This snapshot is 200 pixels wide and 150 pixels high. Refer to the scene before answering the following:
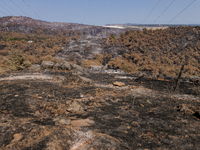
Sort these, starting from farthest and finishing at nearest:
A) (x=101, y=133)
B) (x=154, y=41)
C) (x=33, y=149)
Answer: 1. (x=154, y=41)
2. (x=101, y=133)
3. (x=33, y=149)

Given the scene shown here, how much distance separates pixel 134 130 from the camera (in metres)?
3.75

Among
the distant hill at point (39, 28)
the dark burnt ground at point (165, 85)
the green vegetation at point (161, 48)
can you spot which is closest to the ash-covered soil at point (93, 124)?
the dark burnt ground at point (165, 85)

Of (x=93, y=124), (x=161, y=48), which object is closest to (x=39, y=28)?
(x=161, y=48)

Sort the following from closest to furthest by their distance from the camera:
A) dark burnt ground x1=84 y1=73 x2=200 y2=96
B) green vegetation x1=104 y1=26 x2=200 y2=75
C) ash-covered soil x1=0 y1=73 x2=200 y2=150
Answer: ash-covered soil x1=0 y1=73 x2=200 y2=150 → dark burnt ground x1=84 y1=73 x2=200 y2=96 → green vegetation x1=104 y1=26 x2=200 y2=75

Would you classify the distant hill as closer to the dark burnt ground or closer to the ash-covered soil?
the dark burnt ground

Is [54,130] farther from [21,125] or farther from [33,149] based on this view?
[21,125]

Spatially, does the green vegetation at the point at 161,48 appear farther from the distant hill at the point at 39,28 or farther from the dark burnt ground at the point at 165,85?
the distant hill at the point at 39,28

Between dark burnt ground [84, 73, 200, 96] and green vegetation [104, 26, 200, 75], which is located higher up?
green vegetation [104, 26, 200, 75]

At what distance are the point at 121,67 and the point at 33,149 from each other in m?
19.0

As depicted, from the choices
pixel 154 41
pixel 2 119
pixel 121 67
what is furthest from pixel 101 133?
pixel 154 41

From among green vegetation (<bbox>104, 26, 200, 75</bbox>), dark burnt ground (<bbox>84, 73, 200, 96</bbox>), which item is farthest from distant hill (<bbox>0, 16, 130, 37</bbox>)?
Result: dark burnt ground (<bbox>84, 73, 200, 96</bbox>)

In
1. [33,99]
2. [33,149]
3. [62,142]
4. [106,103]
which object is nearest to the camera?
[33,149]

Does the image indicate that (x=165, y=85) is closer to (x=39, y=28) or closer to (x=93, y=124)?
(x=93, y=124)

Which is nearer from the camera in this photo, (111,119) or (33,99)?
A: (111,119)
